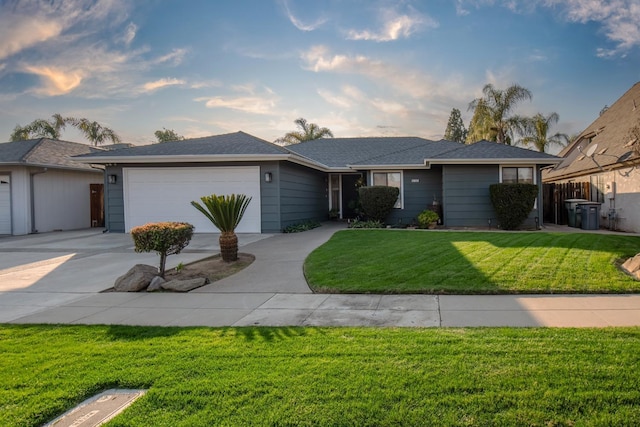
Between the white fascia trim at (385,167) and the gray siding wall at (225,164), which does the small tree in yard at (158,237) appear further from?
the white fascia trim at (385,167)

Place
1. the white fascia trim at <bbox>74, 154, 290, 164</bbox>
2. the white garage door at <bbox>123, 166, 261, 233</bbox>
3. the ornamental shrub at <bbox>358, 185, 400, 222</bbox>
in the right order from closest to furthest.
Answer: the white fascia trim at <bbox>74, 154, 290, 164</bbox> < the white garage door at <bbox>123, 166, 261, 233</bbox> < the ornamental shrub at <bbox>358, 185, 400, 222</bbox>

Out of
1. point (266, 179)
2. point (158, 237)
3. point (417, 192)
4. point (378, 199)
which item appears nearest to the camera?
point (158, 237)

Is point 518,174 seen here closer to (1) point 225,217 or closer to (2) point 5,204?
(1) point 225,217

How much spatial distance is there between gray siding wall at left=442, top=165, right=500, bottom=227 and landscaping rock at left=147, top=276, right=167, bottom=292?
1101cm

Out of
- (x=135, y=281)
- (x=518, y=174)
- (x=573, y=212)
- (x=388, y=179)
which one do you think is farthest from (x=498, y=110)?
(x=135, y=281)

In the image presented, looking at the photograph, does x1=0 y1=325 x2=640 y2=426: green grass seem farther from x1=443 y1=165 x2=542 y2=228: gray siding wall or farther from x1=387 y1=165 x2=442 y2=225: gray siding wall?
x1=387 y1=165 x2=442 y2=225: gray siding wall

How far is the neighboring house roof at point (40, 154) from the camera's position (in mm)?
15523

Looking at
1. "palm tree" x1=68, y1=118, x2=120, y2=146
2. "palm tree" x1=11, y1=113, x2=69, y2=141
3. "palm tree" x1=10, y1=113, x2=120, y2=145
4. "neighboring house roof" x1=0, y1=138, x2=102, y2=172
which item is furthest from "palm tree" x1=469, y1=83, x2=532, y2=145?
"palm tree" x1=11, y1=113, x2=69, y2=141

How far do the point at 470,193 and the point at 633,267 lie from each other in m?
7.97

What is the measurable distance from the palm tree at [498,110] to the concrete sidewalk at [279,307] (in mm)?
20175

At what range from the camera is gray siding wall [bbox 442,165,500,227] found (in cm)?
Result: 1433

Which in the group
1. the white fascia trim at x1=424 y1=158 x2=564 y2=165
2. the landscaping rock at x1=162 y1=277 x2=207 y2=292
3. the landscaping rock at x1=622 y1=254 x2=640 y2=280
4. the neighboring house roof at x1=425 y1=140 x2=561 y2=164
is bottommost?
the landscaping rock at x1=162 y1=277 x2=207 y2=292

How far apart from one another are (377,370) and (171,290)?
4460mm

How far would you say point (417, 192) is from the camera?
15625mm
